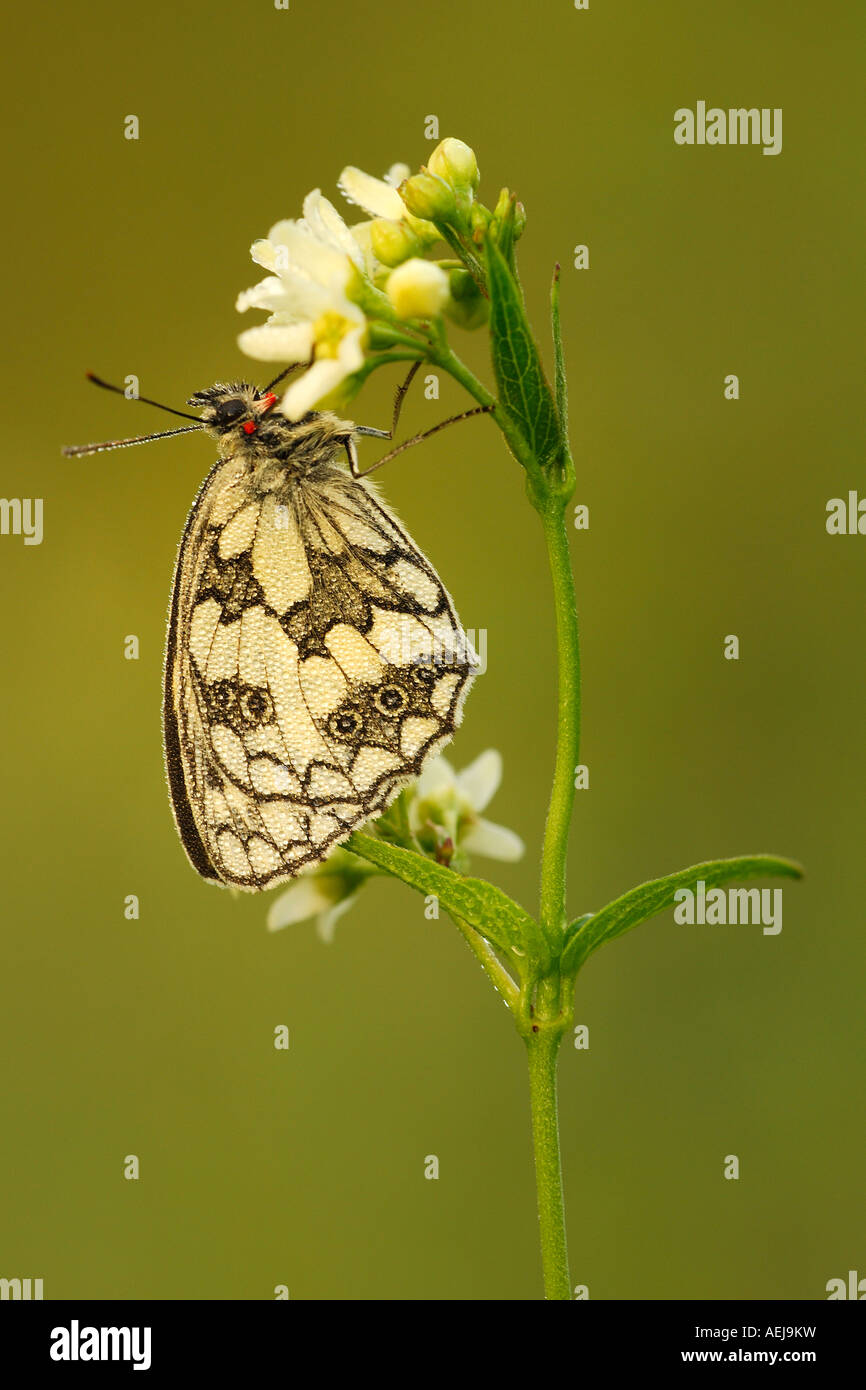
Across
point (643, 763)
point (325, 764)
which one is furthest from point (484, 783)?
point (643, 763)

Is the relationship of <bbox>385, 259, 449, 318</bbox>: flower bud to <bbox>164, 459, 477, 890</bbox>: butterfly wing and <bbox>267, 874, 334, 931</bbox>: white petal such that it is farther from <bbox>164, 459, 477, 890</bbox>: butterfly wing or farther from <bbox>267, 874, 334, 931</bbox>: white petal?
<bbox>267, 874, 334, 931</bbox>: white petal

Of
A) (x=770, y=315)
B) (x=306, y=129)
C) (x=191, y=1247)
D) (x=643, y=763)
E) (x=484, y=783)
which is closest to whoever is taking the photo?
(x=484, y=783)

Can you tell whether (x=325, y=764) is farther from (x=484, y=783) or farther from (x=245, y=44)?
(x=245, y=44)

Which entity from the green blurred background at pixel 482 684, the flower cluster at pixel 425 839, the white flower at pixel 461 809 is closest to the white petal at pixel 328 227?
the flower cluster at pixel 425 839

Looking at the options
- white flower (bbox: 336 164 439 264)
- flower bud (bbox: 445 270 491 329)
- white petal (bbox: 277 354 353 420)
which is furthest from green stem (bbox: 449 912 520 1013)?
white flower (bbox: 336 164 439 264)

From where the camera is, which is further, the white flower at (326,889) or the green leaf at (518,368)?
the white flower at (326,889)

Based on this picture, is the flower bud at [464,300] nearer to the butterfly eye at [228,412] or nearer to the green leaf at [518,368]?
the green leaf at [518,368]
